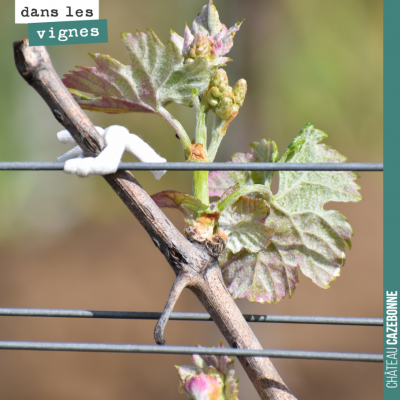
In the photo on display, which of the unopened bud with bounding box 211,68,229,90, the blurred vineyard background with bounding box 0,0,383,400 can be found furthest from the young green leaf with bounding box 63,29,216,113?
the blurred vineyard background with bounding box 0,0,383,400

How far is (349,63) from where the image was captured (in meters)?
1.02

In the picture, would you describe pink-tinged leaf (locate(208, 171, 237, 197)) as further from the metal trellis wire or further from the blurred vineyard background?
the blurred vineyard background

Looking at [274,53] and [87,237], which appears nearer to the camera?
[274,53]

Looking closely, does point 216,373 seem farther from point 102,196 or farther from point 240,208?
point 102,196

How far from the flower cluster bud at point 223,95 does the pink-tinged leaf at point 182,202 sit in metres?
0.04

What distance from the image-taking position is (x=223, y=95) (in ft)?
0.58

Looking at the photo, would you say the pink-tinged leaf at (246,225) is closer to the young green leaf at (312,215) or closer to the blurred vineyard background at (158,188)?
the young green leaf at (312,215)

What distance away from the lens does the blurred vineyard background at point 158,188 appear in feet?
3.11

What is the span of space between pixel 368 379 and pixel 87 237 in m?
0.84

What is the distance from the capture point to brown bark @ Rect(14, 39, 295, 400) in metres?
0.15

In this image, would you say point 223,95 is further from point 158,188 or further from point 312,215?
point 158,188

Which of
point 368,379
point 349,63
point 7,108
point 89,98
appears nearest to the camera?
point 89,98

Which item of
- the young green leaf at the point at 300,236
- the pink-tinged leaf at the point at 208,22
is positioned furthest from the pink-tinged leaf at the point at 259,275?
the pink-tinged leaf at the point at 208,22

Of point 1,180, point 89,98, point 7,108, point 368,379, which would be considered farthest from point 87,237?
point 89,98
